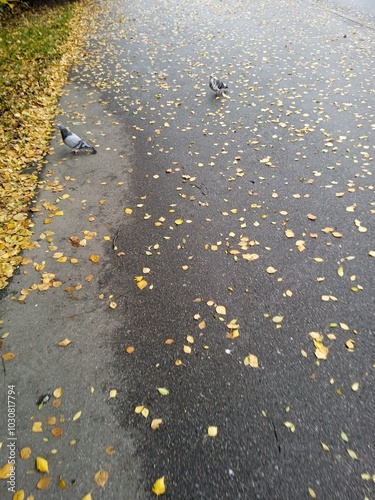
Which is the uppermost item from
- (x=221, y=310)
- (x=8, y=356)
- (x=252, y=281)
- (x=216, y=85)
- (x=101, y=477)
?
(x=216, y=85)

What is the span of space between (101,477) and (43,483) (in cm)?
43

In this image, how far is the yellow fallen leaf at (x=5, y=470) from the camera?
8.53 feet

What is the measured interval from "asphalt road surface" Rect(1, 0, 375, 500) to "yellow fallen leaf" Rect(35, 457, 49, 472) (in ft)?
0.23

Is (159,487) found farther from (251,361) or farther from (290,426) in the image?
(251,361)

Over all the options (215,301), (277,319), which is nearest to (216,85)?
(215,301)

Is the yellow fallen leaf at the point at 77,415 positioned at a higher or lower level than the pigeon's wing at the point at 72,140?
lower

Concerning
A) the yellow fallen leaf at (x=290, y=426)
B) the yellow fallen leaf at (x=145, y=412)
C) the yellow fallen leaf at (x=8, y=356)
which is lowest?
the yellow fallen leaf at (x=8, y=356)

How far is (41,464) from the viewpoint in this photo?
8.63 ft

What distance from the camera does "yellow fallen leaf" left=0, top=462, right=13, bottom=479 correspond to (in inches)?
102

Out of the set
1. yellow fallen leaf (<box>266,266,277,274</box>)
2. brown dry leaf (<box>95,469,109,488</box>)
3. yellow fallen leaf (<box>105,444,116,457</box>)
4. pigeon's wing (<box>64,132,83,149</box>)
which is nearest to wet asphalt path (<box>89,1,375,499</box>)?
yellow fallen leaf (<box>266,266,277,274</box>)

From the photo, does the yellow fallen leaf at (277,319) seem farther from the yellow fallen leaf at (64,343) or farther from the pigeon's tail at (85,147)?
the pigeon's tail at (85,147)

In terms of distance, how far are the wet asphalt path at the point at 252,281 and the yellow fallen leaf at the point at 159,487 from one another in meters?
0.07

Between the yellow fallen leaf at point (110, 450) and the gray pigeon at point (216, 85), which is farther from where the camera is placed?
the gray pigeon at point (216, 85)

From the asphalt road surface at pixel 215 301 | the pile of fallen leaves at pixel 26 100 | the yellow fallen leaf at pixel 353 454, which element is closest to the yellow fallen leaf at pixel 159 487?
the asphalt road surface at pixel 215 301
